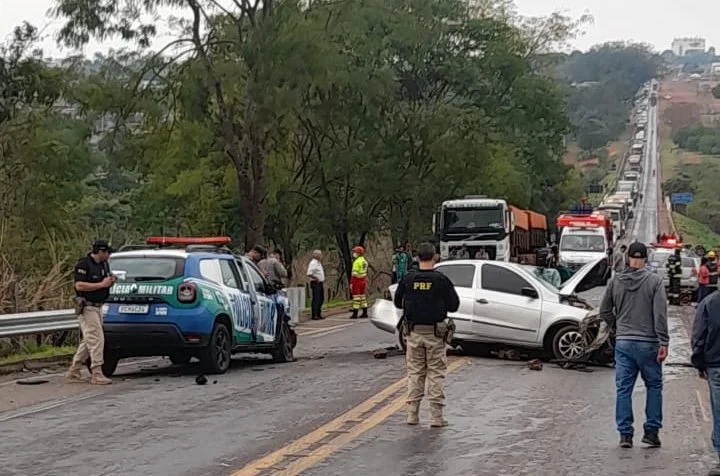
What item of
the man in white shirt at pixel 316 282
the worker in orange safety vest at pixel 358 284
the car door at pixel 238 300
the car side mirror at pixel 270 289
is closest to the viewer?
the car door at pixel 238 300

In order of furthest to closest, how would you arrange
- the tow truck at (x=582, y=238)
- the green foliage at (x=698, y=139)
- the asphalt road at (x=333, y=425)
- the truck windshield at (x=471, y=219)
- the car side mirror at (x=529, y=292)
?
1. the green foliage at (x=698, y=139)
2. the tow truck at (x=582, y=238)
3. the truck windshield at (x=471, y=219)
4. the car side mirror at (x=529, y=292)
5. the asphalt road at (x=333, y=425)

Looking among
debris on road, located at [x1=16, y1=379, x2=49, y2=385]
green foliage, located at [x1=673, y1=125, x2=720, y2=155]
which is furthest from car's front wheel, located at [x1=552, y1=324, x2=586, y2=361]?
green foliage, located at [x1=673, y1=125, x2=720, y2=155]

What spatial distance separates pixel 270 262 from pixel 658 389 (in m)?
12.7

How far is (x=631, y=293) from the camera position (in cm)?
1023

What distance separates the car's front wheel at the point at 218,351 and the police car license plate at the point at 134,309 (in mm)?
938

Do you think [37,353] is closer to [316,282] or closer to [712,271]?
[316,282]

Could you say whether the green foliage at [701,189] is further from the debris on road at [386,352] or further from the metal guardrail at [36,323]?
the metal guardrail at [36,323]

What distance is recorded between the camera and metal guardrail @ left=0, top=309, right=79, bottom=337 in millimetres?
16188

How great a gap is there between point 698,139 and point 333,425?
167369 millimetres

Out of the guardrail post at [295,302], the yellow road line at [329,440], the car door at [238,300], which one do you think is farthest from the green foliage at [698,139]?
the yellow road line at [329,440]

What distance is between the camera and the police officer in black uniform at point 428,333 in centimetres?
1101

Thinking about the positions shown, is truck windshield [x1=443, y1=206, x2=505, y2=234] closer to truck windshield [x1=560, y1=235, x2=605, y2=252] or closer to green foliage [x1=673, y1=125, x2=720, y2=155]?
truck windshield [x1=560, y1=235, x2=605, y2=252]

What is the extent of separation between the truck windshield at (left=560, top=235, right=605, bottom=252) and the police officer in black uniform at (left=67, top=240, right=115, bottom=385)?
38.9m

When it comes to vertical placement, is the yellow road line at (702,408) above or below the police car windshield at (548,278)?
below
